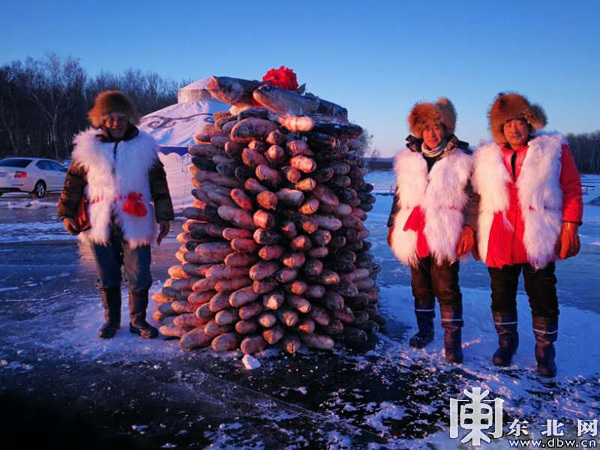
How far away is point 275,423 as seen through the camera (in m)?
2.13

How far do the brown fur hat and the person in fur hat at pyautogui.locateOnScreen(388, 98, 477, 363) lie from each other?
6.39 ft

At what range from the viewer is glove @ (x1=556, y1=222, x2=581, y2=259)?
8.54 ft

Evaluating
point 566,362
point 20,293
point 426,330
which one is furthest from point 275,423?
point 20,293

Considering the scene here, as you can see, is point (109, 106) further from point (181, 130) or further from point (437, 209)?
point (181, 130)

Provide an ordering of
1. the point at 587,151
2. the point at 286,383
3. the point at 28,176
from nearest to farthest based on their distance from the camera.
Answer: the point at 286,383 < the point at 28,176 < the point at 587,151

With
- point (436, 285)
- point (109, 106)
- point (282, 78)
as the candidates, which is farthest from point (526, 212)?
point (109, 106)

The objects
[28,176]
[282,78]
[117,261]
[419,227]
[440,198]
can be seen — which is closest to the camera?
[440,198]

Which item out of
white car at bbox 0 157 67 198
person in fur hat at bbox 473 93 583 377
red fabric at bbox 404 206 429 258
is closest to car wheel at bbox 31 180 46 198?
white car at bbox 0 157 67 198

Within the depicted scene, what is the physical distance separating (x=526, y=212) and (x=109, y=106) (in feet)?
9.16

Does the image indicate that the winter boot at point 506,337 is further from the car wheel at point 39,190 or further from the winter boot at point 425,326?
the car wheel at point 39,190

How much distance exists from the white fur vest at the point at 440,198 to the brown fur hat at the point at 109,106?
2026 millimetres

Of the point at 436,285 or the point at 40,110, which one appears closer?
the point at 436,285

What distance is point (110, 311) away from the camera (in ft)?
10.8

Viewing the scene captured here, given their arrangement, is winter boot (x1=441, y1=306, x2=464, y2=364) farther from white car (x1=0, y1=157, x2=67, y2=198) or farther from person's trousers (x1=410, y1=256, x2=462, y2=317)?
white car (x1=0, y1=157, x2=67, y2=198)
